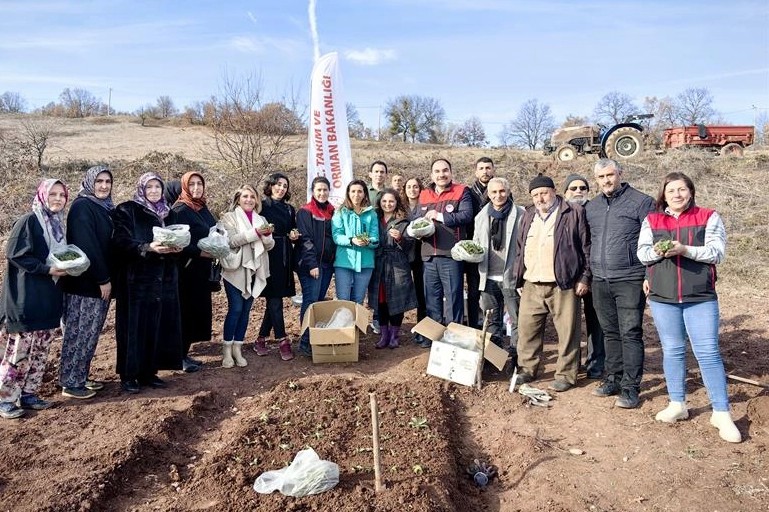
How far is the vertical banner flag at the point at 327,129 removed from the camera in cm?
772

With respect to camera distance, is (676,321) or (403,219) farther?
(403,219)

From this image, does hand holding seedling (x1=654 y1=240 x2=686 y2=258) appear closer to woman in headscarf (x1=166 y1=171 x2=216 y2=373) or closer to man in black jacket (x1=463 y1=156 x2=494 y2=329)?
man in black jacket (x1=463 y1=156 x2=494 y2=329)

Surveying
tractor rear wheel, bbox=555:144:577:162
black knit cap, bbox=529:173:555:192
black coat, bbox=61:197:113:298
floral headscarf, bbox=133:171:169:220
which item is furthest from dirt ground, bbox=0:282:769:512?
tractor rear wheel, bbox=555:144:577:162

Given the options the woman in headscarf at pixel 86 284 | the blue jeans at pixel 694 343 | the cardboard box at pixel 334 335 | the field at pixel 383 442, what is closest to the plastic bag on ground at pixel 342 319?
the cardboard box at pixel 334 335

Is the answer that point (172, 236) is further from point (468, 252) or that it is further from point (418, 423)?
point (468, 252)

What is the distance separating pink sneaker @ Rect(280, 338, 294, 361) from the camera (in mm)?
5508

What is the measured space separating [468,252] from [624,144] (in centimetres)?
1663

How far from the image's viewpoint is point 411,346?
233 inches

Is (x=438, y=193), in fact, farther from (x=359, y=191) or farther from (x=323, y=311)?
(x=323, y=311)

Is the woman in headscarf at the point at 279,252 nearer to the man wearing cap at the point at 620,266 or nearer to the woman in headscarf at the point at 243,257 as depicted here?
the woman in headscarf at the point at 243,257

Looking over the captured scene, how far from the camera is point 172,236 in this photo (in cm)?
427

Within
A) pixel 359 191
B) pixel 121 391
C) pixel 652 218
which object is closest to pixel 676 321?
pixel 652 218

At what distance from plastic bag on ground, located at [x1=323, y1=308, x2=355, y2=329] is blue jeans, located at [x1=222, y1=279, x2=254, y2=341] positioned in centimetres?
84

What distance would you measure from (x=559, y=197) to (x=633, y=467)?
219cm
